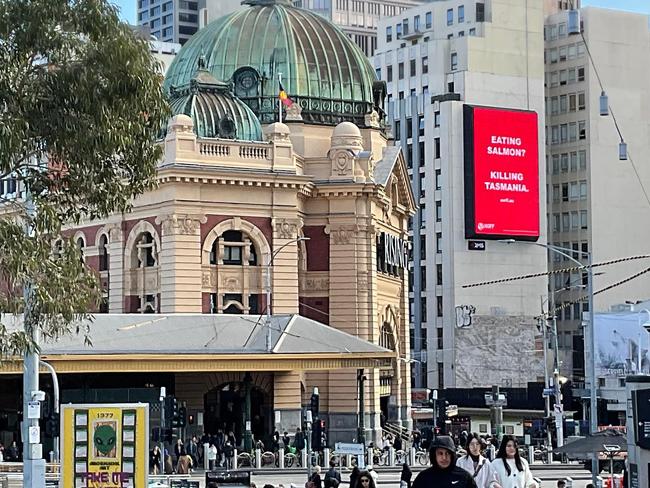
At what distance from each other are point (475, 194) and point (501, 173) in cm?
311

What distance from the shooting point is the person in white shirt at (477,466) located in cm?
2295

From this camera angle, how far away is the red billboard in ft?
362

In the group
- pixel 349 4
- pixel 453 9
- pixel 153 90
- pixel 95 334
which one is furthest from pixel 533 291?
pixel 153 90

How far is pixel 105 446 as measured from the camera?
1142 inches

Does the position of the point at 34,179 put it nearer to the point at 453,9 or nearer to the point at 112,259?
the point at 112,259

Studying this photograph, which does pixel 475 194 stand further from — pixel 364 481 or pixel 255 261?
pixel 364 481

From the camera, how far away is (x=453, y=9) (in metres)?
119

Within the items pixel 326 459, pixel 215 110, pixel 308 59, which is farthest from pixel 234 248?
pixel 326 459

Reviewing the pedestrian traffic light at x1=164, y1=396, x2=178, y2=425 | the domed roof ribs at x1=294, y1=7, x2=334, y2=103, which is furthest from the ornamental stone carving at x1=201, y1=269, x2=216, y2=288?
the pedestrian traffic light at x1=164, y1=396, x2=178, y2=425

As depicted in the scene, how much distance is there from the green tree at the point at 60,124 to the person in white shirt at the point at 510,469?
334 inches

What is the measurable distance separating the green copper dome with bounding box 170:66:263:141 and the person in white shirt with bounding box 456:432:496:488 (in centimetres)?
4931

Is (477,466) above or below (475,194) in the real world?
below

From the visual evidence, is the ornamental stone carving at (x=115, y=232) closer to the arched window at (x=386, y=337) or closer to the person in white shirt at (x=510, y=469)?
the arched window at (x=386, y=337)

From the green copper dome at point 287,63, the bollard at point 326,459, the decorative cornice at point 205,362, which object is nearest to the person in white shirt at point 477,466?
the bollard at point 326,459
